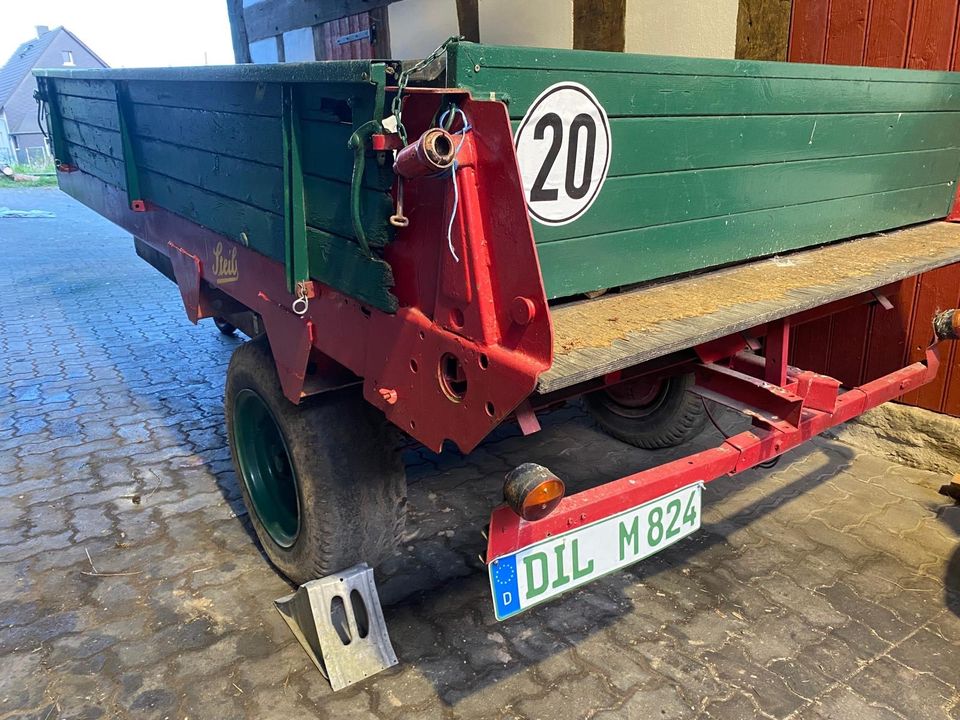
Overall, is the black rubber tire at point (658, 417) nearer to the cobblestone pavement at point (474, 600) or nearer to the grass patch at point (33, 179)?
the cobblestone pavement at point (474, 600)

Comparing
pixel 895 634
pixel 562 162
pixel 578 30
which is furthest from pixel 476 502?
pixel 578 30

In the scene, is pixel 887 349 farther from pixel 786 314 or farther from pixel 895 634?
pixel 786 314

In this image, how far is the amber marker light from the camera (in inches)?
64.2

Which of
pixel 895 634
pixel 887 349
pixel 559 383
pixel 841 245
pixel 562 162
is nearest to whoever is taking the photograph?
pixel 559 383

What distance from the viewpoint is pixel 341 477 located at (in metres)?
2.41

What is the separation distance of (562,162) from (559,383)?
69 centimetres

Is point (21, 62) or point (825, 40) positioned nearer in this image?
point (825, 40)

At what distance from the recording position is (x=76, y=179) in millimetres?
4867

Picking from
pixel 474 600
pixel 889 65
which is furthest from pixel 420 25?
pixel 474 600

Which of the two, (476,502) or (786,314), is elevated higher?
(786,314)

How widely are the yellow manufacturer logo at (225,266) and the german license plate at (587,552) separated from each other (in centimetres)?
161

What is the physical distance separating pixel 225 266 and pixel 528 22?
122 inches

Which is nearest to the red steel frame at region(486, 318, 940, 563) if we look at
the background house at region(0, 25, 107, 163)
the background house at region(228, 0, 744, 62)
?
the background house at region(228, 0, 744, 62)

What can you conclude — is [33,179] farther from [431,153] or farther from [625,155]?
[431,153]
